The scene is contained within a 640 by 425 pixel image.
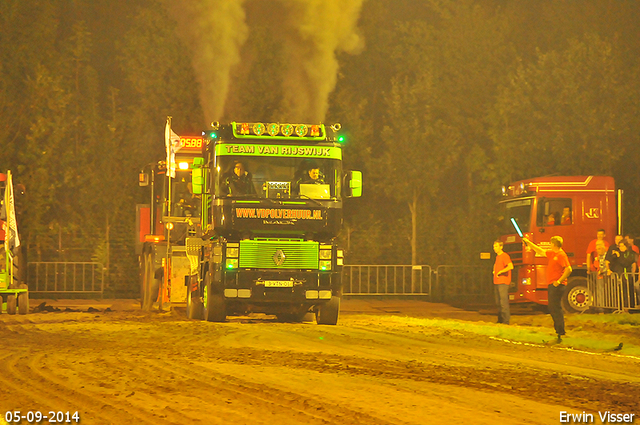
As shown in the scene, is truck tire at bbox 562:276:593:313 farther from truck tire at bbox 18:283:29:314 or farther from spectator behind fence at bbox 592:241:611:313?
truck tire at bbox 18:283:29:314

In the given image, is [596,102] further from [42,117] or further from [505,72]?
[42,117]

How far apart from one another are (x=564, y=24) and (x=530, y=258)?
13.4 metres

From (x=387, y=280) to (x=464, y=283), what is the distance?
106 inches

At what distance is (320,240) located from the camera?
16.6m

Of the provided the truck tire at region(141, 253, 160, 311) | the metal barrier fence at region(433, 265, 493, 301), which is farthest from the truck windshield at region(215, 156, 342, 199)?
the metal barrier fence at region(433, 265, 493, 301)

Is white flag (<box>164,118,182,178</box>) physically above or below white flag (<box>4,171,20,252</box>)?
above

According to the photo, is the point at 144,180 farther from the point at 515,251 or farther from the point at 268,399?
the point at 268,399

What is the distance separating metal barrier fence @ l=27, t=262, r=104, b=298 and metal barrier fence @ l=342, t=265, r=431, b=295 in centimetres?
778

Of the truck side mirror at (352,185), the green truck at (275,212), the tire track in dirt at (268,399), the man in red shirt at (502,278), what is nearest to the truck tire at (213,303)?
the green truck at (275,212)

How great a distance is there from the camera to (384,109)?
33.2m

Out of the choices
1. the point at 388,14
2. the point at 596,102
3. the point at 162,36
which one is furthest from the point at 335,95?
the point at 596,102

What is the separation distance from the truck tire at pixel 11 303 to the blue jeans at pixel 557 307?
11730mm

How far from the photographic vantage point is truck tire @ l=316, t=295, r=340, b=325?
1711cm

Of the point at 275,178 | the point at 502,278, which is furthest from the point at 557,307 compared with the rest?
the point at 275,178
